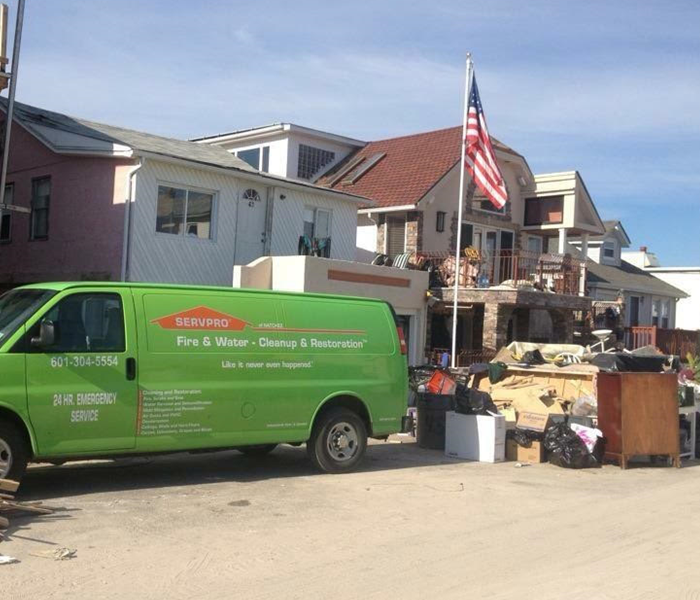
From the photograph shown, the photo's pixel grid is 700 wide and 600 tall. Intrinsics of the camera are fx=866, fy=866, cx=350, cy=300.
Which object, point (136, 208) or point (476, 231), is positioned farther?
point (476, 231)

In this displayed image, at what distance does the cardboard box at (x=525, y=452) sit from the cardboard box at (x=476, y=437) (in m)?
0.14

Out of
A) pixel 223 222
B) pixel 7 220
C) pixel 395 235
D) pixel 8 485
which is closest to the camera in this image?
pixel 8 485

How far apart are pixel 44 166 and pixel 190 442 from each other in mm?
12843

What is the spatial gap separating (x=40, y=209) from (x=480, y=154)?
10.4 m

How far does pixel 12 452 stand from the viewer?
838cm

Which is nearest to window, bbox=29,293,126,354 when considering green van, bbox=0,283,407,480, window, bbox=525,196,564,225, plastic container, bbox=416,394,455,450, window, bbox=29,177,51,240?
green van, bbox=0,283,407,480

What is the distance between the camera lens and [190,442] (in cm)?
959

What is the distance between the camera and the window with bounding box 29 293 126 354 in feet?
28.9

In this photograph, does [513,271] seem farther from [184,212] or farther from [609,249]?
[609,249]

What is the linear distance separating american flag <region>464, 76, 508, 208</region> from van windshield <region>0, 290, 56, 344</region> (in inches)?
476

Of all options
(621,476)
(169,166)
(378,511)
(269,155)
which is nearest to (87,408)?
(378,511)

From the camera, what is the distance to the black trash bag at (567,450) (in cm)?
1226

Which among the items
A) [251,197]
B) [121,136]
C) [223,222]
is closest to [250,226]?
[251,197]

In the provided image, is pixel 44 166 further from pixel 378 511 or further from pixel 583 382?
pixel 378 511
